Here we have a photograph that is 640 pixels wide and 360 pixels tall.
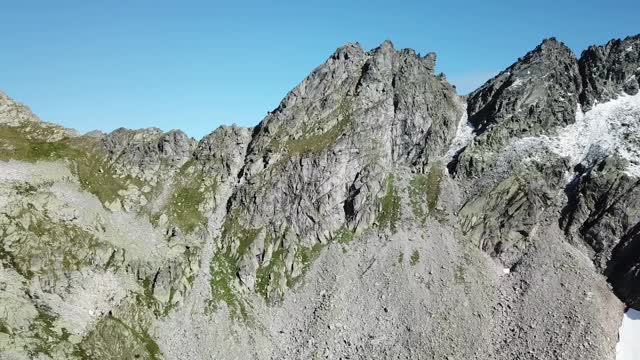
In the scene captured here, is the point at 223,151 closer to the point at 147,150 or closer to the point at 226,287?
the point at 147,150

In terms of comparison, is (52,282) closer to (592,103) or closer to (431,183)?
(431,183)

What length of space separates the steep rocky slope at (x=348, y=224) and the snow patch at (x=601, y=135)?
33 centimetres

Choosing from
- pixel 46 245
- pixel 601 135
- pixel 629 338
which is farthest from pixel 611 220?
pixel 46 245

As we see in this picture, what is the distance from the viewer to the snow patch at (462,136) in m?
86.9

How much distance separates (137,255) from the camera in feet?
213

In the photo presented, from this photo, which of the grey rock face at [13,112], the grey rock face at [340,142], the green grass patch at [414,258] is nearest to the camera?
the green grass patch at [414,258]

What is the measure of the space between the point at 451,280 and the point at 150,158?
169ft

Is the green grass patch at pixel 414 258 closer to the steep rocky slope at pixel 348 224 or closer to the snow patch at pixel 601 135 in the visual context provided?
the steep rocky slope at pixel 348 224

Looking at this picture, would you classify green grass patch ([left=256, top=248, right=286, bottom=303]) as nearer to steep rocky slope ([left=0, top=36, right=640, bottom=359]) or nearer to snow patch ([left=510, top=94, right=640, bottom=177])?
steep rocky slope ([left=0, top=36, right=640, bottom=359])

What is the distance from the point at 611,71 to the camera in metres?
90.2

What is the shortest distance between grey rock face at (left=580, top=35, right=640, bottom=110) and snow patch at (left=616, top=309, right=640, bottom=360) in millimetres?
42259

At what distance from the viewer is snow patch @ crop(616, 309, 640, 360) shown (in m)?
55.4

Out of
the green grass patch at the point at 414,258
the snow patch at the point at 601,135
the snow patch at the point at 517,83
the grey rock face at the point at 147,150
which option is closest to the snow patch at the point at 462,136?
the snow patch at the point at 601,135

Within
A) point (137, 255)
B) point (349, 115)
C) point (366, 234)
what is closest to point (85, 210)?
point (137, 255)
